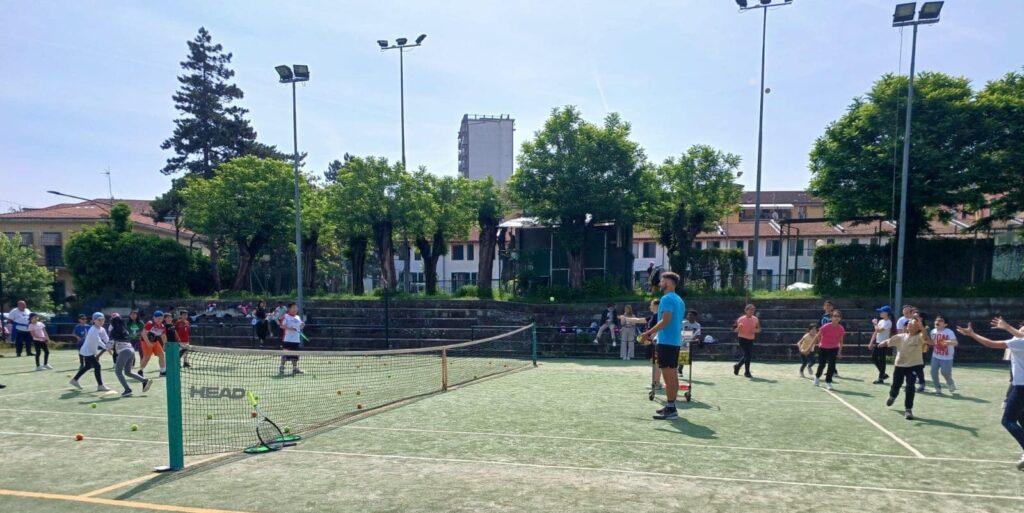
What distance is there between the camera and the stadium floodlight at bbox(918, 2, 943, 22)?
19.4 metres

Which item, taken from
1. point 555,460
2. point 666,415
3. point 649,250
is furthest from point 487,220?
point 649,250

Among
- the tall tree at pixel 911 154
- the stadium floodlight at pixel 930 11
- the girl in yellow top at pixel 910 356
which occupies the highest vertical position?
the stadium floodlight at pixel 930 11

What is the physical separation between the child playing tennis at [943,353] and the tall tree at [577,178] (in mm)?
15306

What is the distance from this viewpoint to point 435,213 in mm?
30828

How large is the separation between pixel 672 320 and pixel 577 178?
60.8 ft

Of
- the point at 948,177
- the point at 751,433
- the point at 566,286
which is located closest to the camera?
the point at 751,433

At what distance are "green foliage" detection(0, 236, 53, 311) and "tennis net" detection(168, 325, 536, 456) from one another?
30532mm

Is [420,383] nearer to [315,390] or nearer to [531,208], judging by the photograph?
[315,390]

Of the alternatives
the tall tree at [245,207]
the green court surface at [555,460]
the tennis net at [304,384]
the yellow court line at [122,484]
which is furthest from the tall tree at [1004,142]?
the tall tree at [245,207]

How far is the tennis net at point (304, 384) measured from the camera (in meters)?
8.52

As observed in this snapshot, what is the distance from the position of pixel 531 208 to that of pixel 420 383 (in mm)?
15530

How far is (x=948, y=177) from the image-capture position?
2300 cm

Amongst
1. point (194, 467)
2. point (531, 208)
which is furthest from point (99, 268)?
point (194, 467)

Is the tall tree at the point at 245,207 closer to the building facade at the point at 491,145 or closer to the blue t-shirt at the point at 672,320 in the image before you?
the blue t-shirt at the point at 672,320
